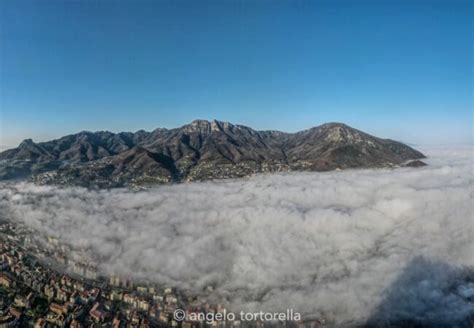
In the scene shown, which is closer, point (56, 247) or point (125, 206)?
point (56, 247)

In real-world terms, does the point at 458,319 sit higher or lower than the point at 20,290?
lower

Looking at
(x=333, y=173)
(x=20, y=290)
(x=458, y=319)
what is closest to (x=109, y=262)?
(x=20, y=290)

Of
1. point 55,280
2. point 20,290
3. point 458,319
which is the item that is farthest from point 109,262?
point 458,319

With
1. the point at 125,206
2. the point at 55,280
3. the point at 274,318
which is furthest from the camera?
the point at 125,206

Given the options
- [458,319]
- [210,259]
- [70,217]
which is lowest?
[458,319]

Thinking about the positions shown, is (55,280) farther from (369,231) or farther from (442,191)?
(442,191)

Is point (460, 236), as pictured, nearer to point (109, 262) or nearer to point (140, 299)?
point (140, 299)

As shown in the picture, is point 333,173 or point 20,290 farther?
point 333,173

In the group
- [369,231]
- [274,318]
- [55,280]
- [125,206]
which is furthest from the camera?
[125,206]

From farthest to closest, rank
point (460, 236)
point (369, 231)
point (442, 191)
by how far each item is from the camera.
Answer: point (442, 191), point (369, 231), point (460, 236)

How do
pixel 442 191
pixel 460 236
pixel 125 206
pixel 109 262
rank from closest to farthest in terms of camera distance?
pixel 109 262 < pixel 460 236 < pixel 125 206 < pixel 442 191
